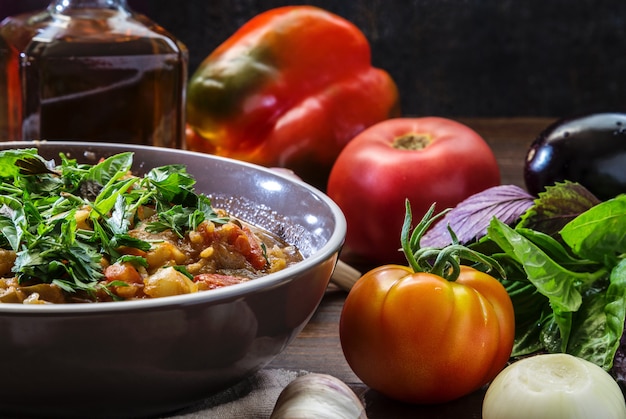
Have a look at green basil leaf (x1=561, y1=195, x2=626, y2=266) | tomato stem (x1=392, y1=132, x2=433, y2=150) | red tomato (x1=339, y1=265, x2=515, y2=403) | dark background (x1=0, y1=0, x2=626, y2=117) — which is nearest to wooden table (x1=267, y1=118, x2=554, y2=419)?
red tomato (x1=339, y1=265, x2=515, y2=403)

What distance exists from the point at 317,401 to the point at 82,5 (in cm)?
120

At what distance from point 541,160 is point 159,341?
3.20ft

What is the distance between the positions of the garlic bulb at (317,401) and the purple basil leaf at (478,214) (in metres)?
0.47

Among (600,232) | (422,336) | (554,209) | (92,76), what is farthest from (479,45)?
(422,336)

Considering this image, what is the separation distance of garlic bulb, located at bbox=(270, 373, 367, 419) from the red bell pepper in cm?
116

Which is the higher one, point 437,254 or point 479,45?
point 437,254

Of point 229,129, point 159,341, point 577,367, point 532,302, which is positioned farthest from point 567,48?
point 159,341

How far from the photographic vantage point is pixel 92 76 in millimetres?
1835

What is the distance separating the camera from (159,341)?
0.96m

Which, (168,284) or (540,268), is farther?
(540,268)

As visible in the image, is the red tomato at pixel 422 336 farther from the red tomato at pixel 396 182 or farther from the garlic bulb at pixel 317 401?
the red tomato at pixel 396 182

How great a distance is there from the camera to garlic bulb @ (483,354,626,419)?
42.2 inches

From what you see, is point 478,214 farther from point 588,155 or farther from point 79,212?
point 79,212

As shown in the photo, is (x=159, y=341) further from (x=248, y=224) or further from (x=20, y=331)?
(x=248, y=224)
